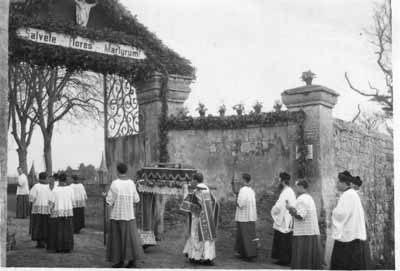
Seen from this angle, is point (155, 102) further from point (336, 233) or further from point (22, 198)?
point (336, 233)

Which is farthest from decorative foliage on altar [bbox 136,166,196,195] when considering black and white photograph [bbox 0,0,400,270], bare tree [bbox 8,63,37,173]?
bare tree [bbox 8,63,37,173]

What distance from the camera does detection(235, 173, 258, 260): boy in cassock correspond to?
9117 mm

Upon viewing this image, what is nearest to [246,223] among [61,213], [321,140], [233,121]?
[321,140]

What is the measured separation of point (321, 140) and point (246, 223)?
6.30 feet

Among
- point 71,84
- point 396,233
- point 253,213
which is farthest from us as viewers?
point 71,84

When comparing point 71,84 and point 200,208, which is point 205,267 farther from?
point 71,84

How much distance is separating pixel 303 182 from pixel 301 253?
103cm

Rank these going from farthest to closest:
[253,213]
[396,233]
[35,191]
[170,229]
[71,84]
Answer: [71,84] < [170,229] < [35,191] < [253,213] < [396,233]

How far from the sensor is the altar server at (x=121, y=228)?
26.3 ft

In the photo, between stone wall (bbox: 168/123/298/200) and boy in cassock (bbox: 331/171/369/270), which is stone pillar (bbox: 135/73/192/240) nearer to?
stone wall (bbox: 168/123/298/200)

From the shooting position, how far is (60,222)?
365 inches

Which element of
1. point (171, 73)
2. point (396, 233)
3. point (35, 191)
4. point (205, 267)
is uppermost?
point (171, 73)

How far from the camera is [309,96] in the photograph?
9.63m

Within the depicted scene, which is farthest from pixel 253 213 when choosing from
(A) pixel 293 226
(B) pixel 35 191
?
(B) pixel 35 191
